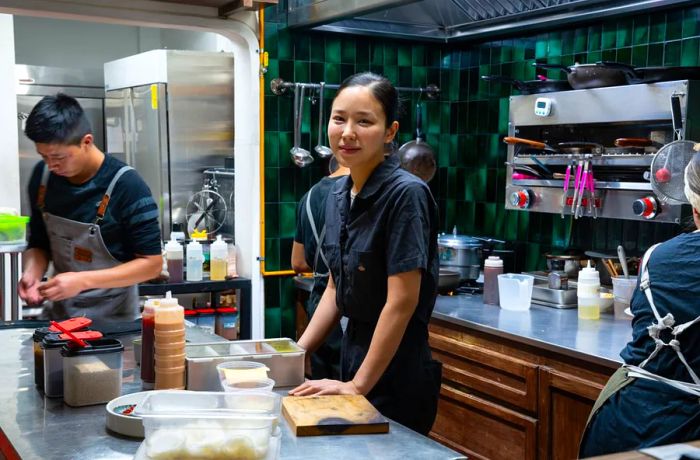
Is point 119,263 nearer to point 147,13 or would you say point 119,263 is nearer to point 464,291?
point 147,13

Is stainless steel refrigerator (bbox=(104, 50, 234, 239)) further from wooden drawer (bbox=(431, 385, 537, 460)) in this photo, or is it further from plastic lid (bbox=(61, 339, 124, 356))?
plastic lid (bbox=(61, 339, 124, 356))

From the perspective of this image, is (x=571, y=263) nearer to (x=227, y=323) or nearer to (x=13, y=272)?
(x=227, y=323)

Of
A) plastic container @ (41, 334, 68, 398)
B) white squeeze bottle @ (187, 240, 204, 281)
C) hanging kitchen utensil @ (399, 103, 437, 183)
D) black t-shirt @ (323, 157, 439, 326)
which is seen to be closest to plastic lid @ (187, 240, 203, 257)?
white squeeze bottle @ (187, 240, 204, 281)

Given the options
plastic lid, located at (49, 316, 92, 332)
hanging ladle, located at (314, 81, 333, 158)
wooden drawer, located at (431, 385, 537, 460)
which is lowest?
wooden drawer, located at (431, 385, 537, 460)

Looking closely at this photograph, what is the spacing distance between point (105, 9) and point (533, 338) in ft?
7.92

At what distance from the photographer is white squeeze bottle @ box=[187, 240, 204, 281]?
4496 millimetres

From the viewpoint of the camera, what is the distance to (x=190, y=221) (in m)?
4.86

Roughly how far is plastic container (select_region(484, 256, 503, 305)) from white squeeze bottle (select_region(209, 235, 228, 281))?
153 centimetres

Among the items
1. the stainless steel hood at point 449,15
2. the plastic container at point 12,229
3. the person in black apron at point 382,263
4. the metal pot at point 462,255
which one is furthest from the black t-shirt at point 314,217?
the plastic container at point 12,229

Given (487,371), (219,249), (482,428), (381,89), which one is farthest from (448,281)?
(381,89)

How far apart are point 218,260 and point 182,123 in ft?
2.77

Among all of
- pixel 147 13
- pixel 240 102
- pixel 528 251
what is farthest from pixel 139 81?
pixel 528 251

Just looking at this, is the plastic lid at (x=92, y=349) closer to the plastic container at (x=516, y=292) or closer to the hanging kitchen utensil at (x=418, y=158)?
the plastic container at (x=516, y=292)

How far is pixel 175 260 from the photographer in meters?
4.45
